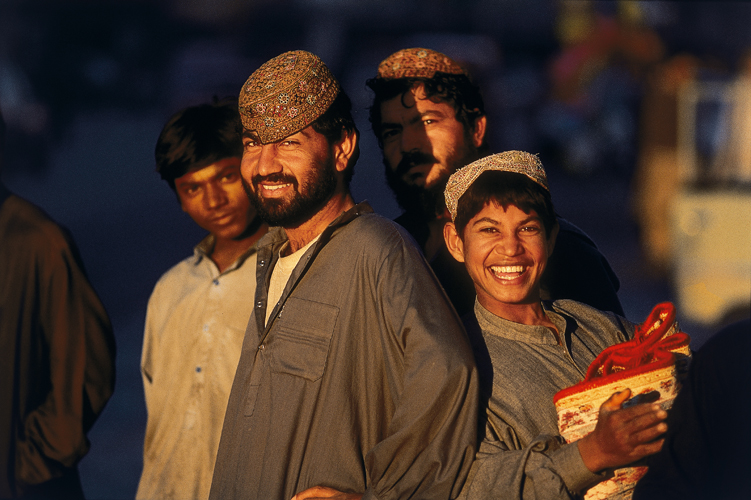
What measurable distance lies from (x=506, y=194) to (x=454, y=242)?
23 centimetres

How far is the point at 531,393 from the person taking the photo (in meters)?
2.19

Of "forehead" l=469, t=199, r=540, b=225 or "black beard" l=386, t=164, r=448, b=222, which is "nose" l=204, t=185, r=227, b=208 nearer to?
"black beard" l=386, t=164, r=448, b=222

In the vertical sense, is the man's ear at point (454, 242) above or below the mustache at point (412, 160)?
below

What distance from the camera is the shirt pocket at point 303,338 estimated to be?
87.3 inches

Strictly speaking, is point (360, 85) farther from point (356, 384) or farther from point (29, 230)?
point (356, 384)

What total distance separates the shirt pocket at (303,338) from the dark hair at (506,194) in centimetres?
49

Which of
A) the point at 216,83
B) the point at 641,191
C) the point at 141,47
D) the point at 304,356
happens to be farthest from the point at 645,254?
the point at 304,356

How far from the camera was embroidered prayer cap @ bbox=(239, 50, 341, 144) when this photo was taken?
2336 mm

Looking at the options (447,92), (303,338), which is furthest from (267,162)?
(447,92)

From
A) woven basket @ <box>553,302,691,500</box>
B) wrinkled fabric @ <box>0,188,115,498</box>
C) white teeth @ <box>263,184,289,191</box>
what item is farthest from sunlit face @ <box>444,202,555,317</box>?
wrinkled fabric @ <box>0,188,115,498</box>

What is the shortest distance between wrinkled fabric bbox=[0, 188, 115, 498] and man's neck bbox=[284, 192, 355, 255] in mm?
1451

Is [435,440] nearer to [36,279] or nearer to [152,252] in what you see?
[36,279]

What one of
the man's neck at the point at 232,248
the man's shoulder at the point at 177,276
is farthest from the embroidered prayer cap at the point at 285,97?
the man's shoulder at the point at 177,276

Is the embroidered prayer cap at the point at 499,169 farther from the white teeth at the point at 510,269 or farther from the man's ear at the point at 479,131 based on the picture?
the man's ear at the point at 479,131
